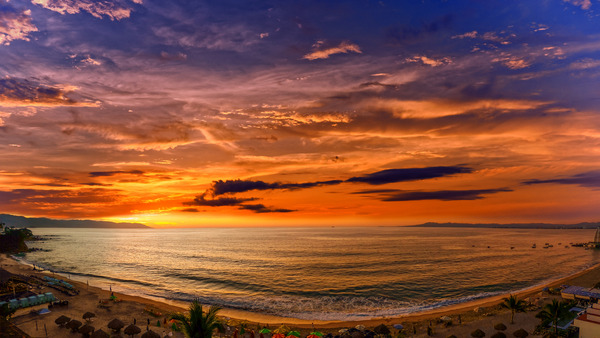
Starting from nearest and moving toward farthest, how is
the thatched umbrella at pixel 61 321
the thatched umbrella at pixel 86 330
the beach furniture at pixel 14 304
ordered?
1. the thatched umbrella at pixel 86 330
2. the thatched umbrella at pixel 61 321
3. the beach furniture at pixel 14 304

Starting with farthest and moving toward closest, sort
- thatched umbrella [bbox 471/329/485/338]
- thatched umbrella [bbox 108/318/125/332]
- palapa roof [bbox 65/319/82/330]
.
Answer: palapa roof [bbox 65/319/82/330] < thatched umbrella [bbox 108/318/125/332] < thatched umbrella [bbox 471/329/485/338]

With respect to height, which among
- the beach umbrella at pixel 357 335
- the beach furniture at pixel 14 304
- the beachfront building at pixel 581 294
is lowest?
the beach furniture at pixel 14 304

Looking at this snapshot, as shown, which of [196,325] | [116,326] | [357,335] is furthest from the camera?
[116,326]

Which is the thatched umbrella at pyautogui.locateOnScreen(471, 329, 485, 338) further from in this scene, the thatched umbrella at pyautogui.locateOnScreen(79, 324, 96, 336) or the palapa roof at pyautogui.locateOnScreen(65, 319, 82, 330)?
the palapa roof at pyautogui.locateOnScreen(65, 319, 82, 330)

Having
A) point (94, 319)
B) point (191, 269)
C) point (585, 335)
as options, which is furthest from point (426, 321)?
point (191, 269)

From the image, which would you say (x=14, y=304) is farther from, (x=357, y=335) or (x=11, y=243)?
(x=11, y=243)

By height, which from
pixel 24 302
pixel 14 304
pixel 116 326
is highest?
pixel 116 326

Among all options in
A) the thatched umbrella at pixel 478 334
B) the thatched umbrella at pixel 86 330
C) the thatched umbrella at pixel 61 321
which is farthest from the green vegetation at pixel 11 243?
the thatched umbrella at pixel 478 334

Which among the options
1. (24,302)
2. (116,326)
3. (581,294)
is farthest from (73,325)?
(581,294)

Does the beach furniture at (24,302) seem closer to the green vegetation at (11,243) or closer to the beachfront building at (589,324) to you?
the beachfront building at (589,324)

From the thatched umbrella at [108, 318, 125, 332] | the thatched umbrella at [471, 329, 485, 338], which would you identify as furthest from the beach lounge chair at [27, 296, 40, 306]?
the thatched umbrella at [471, 329, 485, 338]

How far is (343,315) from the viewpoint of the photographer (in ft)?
164

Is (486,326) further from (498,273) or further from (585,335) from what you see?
(498,273)

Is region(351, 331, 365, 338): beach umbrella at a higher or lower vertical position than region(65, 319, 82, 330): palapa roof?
higher
